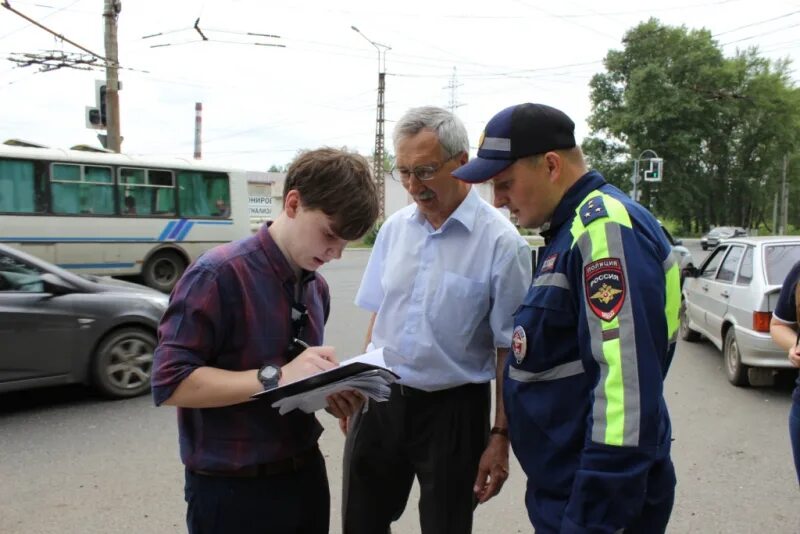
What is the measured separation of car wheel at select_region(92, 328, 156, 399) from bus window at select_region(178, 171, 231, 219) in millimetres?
8689

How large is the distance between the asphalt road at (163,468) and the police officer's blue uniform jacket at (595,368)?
1.95 meters

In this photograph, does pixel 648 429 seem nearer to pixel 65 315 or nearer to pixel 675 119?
pixel 65 315

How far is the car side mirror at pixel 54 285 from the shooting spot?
5.00 metres

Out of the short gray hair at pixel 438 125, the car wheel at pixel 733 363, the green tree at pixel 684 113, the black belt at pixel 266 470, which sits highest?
the green tree at pixel 684 113

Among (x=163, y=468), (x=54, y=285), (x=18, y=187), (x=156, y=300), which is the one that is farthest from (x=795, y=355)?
(x=18, y=187)

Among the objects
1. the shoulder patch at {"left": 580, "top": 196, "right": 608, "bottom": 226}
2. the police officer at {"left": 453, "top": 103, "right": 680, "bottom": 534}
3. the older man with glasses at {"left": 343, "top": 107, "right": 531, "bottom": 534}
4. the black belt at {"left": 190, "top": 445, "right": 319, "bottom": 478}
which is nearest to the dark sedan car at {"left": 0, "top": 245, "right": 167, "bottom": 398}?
the older man with glasses at {"left": 343, "top": 107, "right": 531, "bottom": 534}

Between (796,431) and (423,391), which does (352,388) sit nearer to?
(423,391)

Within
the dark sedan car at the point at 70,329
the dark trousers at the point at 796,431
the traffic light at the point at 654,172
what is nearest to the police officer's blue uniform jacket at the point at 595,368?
the dark trousers at the point at 796,431

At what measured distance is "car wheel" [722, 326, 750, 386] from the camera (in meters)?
6.09

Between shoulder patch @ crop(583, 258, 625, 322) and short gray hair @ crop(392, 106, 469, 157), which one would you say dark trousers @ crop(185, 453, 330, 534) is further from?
short gray hair @ crop(392, 106, 469, 157)

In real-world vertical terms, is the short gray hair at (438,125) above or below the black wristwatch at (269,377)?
above

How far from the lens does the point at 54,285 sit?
16.5 ft

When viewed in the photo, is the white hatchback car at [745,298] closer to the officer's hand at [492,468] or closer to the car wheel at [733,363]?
the car wheel at [733,363]

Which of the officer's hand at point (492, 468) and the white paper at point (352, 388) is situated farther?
the officer's hand at point (492, 468)
